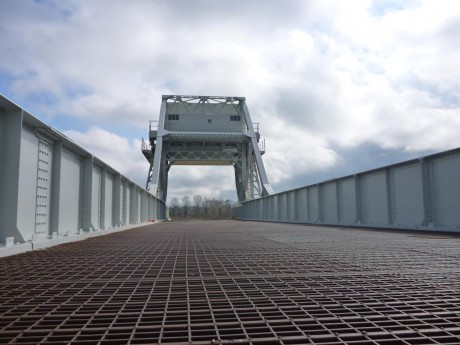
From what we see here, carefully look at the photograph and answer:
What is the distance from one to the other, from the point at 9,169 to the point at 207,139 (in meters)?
29.7

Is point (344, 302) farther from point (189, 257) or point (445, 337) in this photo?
point (189, 257)

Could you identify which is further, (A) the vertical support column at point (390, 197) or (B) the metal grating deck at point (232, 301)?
(A) the vertical support column at point (390, 197)

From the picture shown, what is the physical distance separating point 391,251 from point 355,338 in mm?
4070

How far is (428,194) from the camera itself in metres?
10.3

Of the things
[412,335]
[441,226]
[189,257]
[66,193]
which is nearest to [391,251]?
[189,257]

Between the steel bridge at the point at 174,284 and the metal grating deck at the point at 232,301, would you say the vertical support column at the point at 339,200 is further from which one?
the metal grating deck at the point at 232,301

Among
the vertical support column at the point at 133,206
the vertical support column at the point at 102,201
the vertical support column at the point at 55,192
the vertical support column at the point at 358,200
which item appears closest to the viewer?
the vertical support column at the point at 55,192

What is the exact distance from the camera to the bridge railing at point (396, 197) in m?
9.66

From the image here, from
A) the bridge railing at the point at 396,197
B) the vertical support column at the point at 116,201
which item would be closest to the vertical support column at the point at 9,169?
the vertical support column at the point at 116,201

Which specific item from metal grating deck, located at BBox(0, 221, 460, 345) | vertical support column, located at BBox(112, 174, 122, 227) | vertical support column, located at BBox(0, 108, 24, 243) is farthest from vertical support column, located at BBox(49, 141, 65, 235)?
vertical support column, located at BBox(112, 174, 122, 227)

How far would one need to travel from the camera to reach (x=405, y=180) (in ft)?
37.3

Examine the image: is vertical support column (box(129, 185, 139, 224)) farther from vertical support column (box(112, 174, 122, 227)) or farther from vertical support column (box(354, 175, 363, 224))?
vertical support column (box(354, 175, 363, 224))

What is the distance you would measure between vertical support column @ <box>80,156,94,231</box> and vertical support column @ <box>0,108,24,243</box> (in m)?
3.61

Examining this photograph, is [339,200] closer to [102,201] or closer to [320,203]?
[320,203]
